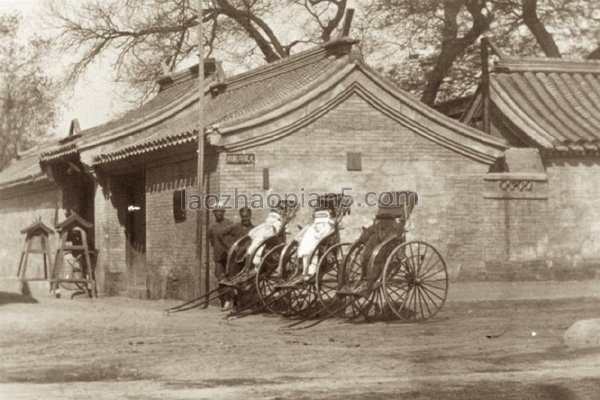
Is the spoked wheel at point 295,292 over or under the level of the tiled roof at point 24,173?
under

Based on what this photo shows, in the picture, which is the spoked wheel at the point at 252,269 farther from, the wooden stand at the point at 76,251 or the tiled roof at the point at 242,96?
the wooden stand at the point at 76,251

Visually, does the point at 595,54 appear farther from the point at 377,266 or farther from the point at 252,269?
the point at 377,266

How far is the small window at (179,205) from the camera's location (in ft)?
66.3

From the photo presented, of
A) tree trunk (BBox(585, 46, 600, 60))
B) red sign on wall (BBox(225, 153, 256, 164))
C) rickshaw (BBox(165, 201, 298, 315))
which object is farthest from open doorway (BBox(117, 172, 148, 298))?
tree trunk (BBox(585, 46, 600, 60))

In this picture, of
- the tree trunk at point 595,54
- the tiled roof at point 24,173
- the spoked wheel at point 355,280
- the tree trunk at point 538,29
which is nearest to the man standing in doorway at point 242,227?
the spoked wheel at point 355,280

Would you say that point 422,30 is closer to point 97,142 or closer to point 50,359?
point 97,142

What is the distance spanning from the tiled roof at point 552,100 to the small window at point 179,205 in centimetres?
687

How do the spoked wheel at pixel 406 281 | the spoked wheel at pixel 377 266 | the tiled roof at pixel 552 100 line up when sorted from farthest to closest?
the tiled roof at pixel 552 100 → the spoked wheel at pixel 406 281 → the spoked wheel at pixel 377 266

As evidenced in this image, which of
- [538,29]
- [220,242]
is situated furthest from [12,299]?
[538,29]

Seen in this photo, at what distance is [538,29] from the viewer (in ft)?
112

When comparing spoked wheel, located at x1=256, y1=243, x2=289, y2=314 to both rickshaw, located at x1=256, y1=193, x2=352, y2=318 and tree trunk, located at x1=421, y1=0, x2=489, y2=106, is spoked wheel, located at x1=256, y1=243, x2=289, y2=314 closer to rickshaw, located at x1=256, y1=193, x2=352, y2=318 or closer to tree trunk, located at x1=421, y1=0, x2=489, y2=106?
rickshaw, located at x1=256, y1=193, x2=352, y2=318

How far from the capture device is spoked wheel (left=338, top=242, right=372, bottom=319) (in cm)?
1477

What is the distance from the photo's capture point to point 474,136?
2064cm

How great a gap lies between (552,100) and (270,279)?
33.7 feet
